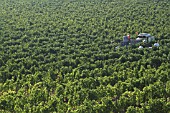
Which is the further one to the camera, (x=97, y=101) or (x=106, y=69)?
(x=106, y=69)

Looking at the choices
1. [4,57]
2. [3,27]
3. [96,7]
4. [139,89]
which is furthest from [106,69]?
[96,7]

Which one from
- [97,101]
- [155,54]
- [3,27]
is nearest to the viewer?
[97,101]

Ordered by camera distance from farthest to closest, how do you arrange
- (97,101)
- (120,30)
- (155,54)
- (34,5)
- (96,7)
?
(34,5) < (96,7) < (120,30) < (155,54) < (97,101)

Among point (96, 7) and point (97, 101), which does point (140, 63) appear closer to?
point (97, 101)

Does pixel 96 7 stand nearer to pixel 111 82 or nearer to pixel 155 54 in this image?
pixel 155 54

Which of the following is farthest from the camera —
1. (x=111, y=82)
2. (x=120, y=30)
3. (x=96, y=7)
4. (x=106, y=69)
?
(x=96, y=7)

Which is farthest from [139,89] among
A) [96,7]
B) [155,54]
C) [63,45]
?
[96,7]
